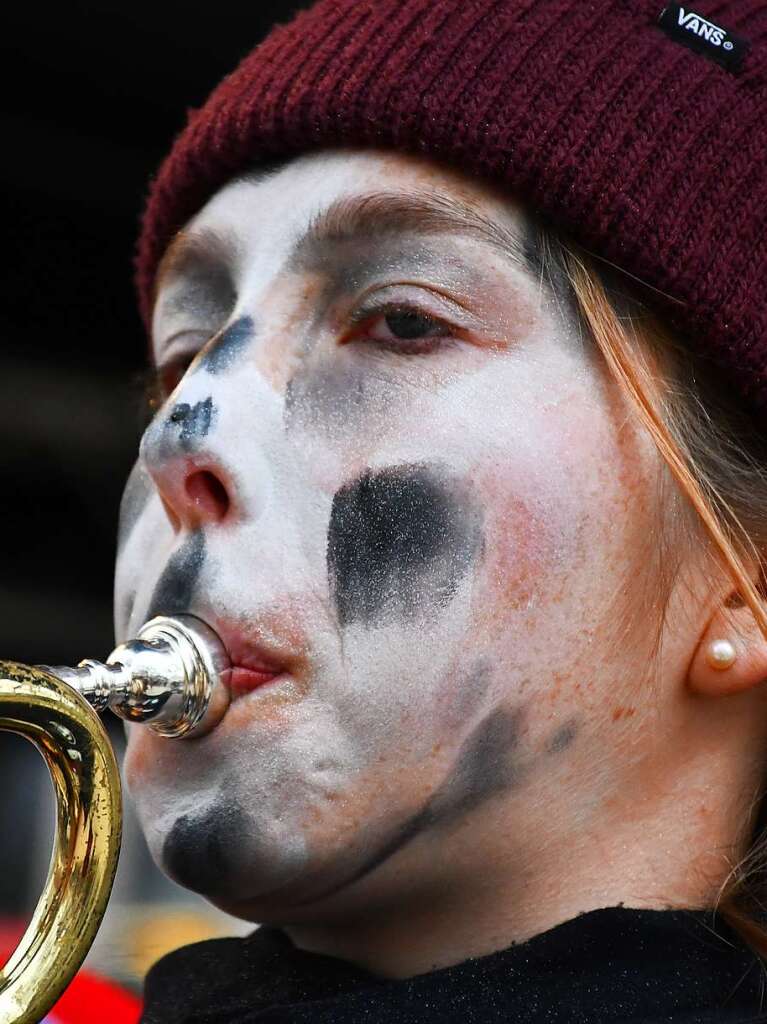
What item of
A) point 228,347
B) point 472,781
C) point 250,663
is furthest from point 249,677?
point 228,347

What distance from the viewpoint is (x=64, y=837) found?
1.29 meters

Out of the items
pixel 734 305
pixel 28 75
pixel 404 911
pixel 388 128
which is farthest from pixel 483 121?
pixel 28 75

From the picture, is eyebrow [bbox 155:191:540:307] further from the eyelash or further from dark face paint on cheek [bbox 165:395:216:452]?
dark face paint on cheek [bbox 165:395:216:452]

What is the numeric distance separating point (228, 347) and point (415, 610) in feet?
Result: 1.12

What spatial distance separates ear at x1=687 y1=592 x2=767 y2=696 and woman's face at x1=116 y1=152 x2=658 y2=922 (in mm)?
77

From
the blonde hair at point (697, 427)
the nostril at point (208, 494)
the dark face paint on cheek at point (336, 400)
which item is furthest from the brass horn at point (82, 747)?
the blonde hair at point (697, 427)

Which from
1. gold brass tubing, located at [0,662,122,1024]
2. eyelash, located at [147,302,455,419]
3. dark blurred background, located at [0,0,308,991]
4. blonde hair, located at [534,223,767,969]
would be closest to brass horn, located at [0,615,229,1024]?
gold brass tubing, located at [0,662,122,1024]

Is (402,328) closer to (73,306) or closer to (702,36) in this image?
(702,36)

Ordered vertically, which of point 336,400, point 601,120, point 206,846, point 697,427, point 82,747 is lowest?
Result: point 206,846

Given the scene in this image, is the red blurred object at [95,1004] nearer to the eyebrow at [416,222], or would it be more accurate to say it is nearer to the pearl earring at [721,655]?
the pearl earring at [721,655]

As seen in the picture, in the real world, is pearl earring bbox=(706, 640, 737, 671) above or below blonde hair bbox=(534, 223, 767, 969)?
below

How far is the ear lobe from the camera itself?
4.94 feet

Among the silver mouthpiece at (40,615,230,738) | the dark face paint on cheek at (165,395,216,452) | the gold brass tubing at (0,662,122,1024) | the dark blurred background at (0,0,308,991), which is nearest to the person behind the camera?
the gold brass tubing at (0,662,122,1024)

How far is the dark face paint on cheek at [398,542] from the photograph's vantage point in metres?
1.41
